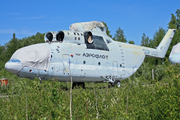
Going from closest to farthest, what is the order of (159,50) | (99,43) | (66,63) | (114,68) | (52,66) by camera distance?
(52,66)
(66,63)
(99,43)
(114,68)
(159,50)

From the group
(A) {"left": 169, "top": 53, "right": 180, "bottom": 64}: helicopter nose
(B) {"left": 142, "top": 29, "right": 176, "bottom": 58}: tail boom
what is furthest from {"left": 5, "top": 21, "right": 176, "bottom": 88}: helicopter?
(A) {"left": 169, "top": 53, "right": 180, "bottom": 64}: helicopter nose

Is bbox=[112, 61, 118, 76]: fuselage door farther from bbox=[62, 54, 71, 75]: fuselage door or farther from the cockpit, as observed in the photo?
bbox=[62, 54, 71, 75]: fuselage door

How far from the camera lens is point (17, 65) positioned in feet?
37.4

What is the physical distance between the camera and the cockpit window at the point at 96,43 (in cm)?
1420

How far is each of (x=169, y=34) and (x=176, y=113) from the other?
16.6m

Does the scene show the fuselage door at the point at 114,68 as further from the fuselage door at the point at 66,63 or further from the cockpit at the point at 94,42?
the fuselage door at the point at 66,63

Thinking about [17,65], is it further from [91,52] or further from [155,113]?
[155,113]

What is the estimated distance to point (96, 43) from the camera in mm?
14609

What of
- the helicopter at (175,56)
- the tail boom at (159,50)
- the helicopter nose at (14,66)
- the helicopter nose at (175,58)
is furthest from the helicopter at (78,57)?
the helicopter nose at (175,58)

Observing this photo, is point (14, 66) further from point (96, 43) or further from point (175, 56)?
point (175, 56)

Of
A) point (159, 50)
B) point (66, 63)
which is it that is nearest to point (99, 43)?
point (66, 63)

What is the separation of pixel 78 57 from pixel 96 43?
1.96 meters

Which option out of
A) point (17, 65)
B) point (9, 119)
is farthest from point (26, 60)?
point (9, 119)

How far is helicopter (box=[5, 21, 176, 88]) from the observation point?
470 inches
